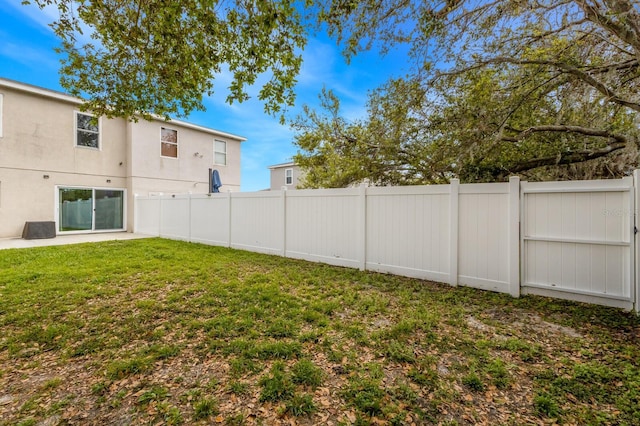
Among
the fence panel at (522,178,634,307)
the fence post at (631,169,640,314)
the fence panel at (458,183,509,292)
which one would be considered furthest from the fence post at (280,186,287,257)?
the fence post at (631,169,640,314)

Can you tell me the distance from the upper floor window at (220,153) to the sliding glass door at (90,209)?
188 inches

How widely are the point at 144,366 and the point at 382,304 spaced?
9.41 feet

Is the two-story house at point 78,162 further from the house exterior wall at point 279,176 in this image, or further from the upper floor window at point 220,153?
the house exterior wall at point 279,176

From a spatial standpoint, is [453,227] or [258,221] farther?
[258,221]

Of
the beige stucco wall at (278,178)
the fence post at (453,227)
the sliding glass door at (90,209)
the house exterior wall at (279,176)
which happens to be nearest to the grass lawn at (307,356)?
the fence post at (453,227)

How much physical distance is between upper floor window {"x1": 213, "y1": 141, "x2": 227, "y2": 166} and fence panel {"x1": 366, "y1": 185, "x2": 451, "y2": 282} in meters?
12.1

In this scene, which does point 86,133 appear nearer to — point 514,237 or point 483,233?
point 483,233

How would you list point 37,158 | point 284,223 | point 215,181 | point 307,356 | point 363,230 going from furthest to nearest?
1. point 215,181
2. point 37,158
3. point 284,223
4. point 363,230
5. point 307,356

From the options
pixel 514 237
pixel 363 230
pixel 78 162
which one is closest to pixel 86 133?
pixel 78 162

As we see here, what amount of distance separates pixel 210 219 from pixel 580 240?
29.1ft

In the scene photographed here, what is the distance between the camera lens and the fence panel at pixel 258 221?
7715mm

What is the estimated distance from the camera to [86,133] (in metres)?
11.7

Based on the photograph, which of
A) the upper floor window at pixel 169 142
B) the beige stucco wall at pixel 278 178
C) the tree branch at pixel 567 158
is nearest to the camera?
the tree branch at pixel 567 158

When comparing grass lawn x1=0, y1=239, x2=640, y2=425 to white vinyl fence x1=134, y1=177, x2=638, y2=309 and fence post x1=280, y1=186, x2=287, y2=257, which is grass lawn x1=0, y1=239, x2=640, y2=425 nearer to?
white vinyl fence x1=134, y1=177, x2=638, y2=309
